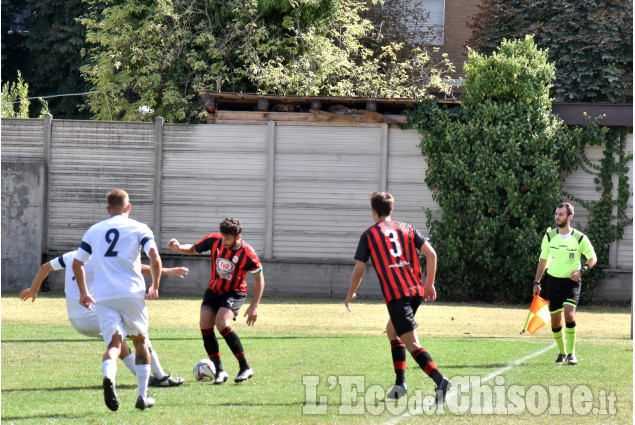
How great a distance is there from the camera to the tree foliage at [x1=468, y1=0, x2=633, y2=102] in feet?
97.5

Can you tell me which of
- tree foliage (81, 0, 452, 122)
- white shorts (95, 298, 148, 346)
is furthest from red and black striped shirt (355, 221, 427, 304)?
tree foliage (81, 0, 452, 122)

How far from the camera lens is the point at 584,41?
98.4 ft

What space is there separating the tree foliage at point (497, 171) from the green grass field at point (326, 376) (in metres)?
4.71

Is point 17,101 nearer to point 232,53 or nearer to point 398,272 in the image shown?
point 232,53

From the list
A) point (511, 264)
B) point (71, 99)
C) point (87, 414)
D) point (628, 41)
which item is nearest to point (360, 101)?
point (511, 264)

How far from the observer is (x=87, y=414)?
709 centimetres

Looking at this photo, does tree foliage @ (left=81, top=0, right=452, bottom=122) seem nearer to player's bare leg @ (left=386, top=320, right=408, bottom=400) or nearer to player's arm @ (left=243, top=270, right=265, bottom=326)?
player's arm @ (left=243, top=270, right=265, bottom=326)

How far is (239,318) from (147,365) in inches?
350

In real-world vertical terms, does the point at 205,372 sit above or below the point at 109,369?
below

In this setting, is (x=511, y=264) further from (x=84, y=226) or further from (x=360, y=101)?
(x=84, y=226)

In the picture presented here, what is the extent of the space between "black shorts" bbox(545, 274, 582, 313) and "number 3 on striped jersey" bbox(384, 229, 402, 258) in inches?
160

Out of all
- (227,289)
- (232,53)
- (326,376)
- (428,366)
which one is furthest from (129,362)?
(232,53)

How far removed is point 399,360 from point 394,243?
3.68 ft

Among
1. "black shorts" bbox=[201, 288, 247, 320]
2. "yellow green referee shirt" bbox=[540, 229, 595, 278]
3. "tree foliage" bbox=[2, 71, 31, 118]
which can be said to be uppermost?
"tree foliage" bbox=[2, 71, 31, 118]
